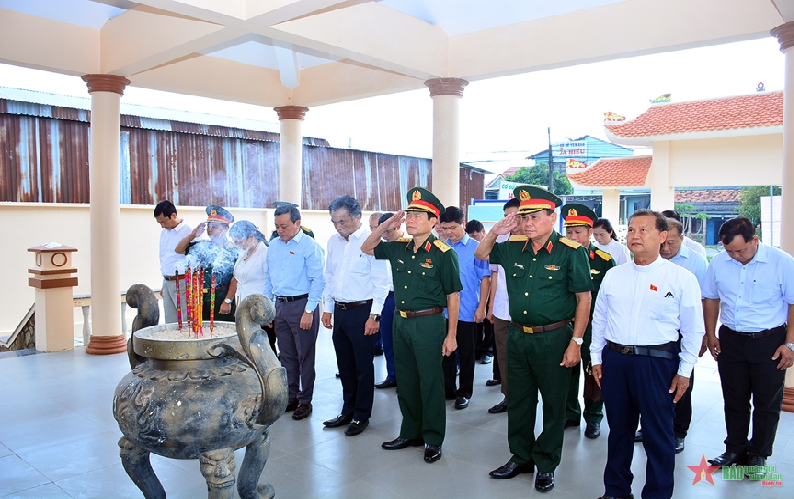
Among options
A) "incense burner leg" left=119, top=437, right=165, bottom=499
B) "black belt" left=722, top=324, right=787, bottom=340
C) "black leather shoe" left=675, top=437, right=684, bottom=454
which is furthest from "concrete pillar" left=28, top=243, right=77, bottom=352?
"black belt" left=722, top=324, right=787, bottom=340

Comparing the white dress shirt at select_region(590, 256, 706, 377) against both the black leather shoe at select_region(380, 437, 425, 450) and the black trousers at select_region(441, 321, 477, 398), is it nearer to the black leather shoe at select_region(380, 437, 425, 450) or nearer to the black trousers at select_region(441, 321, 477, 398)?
the black leather shoe at select_region(380, 437, 425, 450)

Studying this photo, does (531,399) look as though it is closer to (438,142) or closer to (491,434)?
(491,434)

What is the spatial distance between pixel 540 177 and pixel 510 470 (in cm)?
2037

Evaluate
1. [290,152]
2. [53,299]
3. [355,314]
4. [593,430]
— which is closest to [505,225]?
[355,314]

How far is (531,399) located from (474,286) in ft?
6.60

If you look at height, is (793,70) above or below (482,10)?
below

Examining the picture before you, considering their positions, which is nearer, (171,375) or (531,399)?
(171,375)

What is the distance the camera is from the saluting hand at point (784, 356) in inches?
138

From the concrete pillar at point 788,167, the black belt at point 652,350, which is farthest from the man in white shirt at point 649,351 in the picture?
the concrete pillar at point 788,167

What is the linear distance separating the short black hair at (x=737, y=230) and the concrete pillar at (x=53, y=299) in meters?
6.80

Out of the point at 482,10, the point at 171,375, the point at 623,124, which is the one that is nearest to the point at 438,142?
the point at 482,10

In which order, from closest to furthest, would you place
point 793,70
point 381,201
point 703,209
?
point 793,70 < point 381,201 < point 703,209

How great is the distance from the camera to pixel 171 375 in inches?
104

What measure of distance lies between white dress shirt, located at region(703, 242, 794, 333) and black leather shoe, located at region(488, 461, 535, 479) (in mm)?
1552
